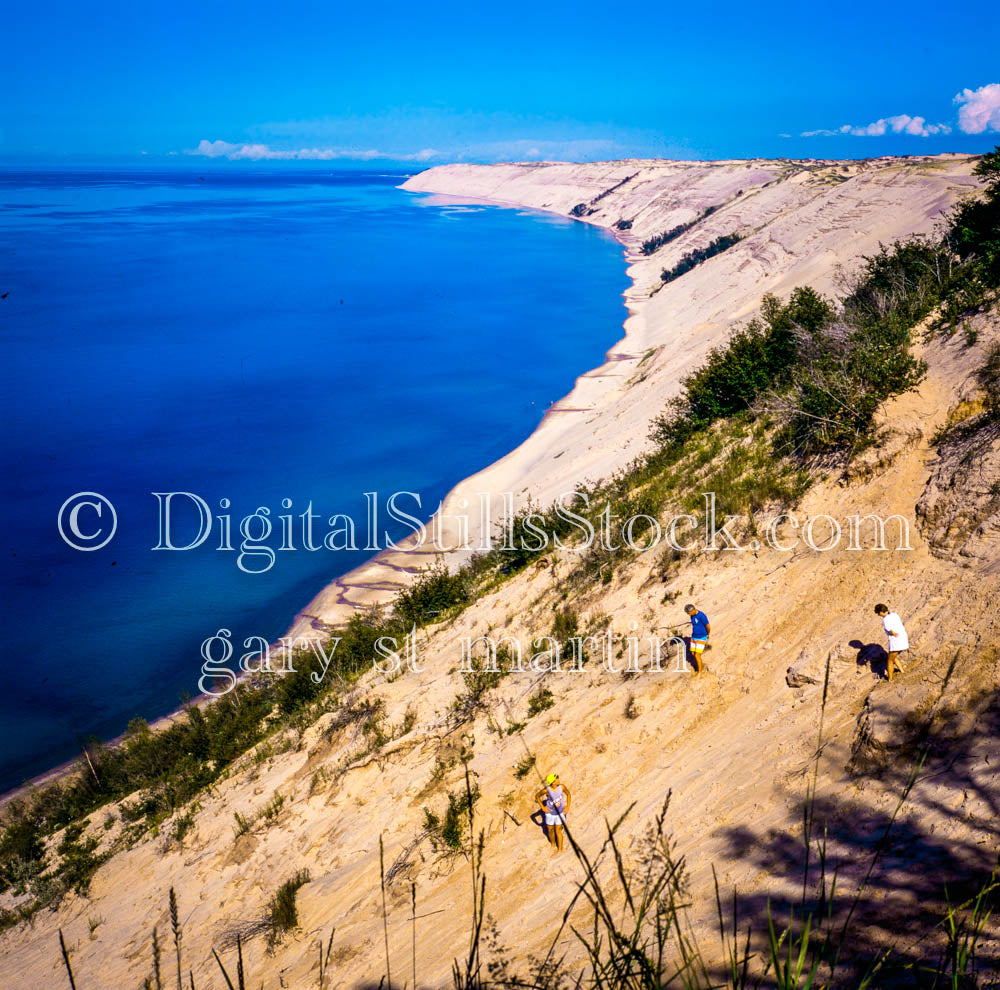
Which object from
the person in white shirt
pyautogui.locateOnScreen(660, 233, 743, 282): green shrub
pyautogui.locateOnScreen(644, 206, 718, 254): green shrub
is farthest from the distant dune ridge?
pyautogui.locateOnScreen(644, 206, 718, 254): green shrub

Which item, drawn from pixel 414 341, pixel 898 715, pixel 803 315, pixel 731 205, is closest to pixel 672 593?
pixel 898 715

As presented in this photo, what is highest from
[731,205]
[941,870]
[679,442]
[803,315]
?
[731,205]

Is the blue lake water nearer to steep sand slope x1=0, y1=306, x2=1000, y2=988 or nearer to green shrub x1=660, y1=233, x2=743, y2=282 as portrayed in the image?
green shrub x1=660, y1=233, x2=743, y2=282

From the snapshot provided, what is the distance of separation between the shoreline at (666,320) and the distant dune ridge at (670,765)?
6.39 meters

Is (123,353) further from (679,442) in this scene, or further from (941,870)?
(941,870)

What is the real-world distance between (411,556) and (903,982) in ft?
54.3

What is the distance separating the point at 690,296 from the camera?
42.0m

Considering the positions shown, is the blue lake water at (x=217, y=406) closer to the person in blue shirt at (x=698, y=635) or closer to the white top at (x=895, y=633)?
the person in blue shirt at (x=698, y=635)

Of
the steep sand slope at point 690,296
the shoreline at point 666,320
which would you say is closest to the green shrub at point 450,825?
the shoreline at point 666,320

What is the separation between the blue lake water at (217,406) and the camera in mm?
16906

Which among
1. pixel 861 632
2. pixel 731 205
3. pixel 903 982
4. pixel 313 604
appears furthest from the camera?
pixel 731 205

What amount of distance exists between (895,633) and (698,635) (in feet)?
6.61

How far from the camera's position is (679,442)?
1461cm

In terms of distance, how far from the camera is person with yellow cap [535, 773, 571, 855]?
251 inches
